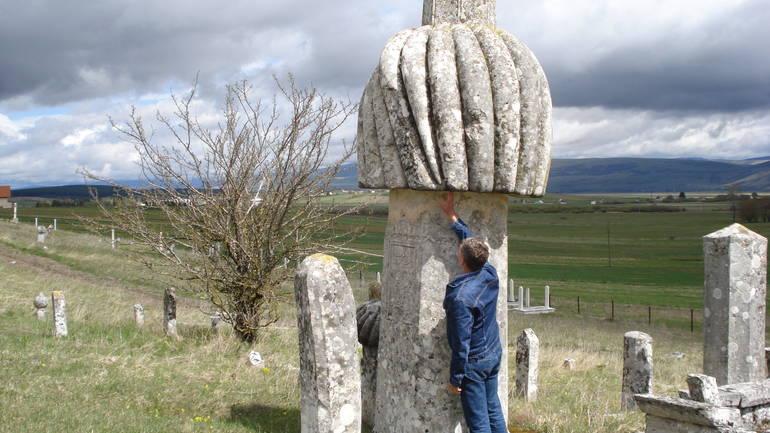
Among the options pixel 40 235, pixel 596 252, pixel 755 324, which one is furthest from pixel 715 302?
pixel 596 252

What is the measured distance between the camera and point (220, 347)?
1316 cm

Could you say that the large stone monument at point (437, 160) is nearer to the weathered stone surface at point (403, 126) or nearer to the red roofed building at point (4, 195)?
the weathered stone surface at point (403, 126)

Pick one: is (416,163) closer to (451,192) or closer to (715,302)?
(451,192)

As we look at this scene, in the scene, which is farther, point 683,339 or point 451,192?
point 683,339

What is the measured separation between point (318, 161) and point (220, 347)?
397 centimetres

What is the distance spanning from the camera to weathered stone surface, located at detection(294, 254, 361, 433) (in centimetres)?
643

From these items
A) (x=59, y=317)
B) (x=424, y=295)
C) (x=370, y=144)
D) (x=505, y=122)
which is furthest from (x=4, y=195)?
(x=505, y=122)

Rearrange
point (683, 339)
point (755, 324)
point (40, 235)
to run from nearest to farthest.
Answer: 1. point (755, 324)
2. point (683, 339)
3. point (40, 235)

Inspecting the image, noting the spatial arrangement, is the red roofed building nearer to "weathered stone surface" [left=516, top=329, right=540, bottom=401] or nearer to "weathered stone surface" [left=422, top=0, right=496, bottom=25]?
"weathered stone surface" [left=516, top=329, right=540, bottom=401]

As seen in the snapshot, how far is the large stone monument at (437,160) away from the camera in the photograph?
679 cm

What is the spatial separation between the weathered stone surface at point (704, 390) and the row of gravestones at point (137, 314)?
932 cm

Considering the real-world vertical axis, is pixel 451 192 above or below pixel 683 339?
above

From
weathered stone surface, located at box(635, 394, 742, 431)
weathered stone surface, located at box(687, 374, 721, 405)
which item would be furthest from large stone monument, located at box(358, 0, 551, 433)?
weathered stone surface, located at box(687, 374, 721, 405)

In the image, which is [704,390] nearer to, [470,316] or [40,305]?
[470,316]
